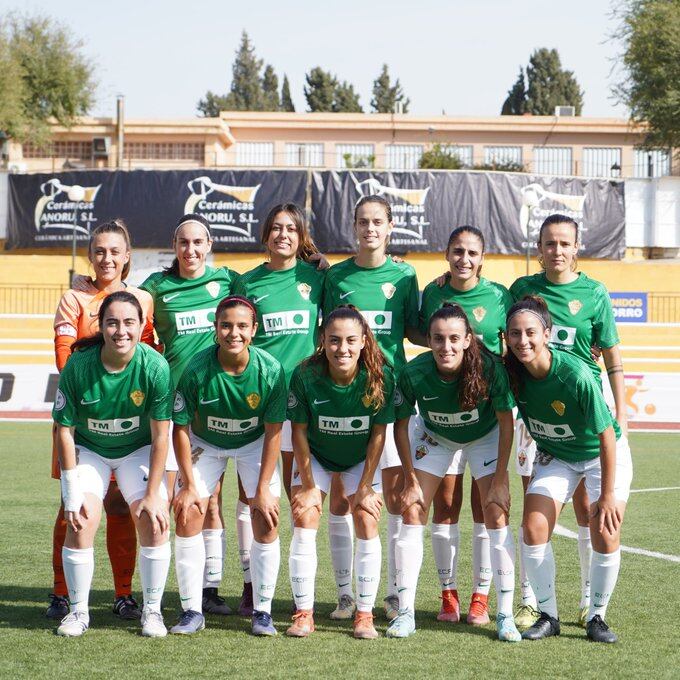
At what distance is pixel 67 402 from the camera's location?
15.2 ft

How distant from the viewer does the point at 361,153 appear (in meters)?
44.1

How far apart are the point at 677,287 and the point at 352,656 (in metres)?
24.6

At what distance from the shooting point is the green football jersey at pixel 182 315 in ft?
17.1

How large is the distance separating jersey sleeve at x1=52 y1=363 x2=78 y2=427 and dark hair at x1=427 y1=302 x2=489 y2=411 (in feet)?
5.57

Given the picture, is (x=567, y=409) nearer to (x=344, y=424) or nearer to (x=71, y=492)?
(x=344, y=424)

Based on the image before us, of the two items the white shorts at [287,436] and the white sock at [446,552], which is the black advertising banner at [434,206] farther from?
the white sock at [446,552]

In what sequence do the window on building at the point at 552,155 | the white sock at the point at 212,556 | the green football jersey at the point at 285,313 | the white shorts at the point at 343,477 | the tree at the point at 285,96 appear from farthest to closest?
the tree at the point at 285,96 < the window on building at the point at 552,155 < the green football jersey at the point at 285,313 < the white sock at the point at 212,556 < the white shorts at the point at 343,477

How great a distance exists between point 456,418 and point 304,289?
1.08m

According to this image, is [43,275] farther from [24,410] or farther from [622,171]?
[622,171]

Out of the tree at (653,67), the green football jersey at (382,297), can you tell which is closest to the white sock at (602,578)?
the green football jersey at (382,297)

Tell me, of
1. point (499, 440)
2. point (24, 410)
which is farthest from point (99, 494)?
point (24, 410)

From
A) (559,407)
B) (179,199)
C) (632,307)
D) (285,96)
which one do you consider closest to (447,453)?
(559,407)

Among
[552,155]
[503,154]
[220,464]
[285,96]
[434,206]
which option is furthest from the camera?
[285,96]

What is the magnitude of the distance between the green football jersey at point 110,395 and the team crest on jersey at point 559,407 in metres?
1.79
